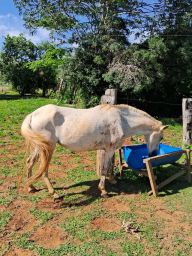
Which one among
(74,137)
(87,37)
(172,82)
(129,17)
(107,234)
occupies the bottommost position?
(107,234)

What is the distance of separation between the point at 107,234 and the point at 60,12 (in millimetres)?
12285

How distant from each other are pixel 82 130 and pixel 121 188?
131 cm

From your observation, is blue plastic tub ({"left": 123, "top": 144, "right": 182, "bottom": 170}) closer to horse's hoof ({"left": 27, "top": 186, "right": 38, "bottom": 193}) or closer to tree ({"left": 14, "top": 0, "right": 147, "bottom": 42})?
horse's hoof ({"left": 27, "top": 186, "right": 38, "bottom": 193})

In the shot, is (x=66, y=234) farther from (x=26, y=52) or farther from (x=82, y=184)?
(x=26, y=52)

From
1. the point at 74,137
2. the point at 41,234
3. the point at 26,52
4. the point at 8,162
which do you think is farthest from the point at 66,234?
the point at 26,52

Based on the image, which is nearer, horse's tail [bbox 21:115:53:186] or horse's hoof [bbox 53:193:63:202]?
horse's tail [bbox 21:115:53:186]

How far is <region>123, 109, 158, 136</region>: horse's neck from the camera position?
19.1ft

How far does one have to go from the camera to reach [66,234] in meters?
4.34

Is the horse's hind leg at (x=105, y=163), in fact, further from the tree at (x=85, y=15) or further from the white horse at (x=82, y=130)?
the tree at (x=85, y=15)

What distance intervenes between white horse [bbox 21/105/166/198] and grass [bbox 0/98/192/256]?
0.31 metres

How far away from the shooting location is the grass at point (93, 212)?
406cm

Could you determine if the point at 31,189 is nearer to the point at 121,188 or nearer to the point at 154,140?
the point at 121,188

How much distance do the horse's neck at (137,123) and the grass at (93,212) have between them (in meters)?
0.99

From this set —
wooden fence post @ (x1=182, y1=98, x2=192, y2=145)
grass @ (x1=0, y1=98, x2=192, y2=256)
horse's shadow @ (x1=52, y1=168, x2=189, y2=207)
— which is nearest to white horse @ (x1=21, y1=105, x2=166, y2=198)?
horse's shadow @ (x1=52, y1=168, x2=189, y2=207)
